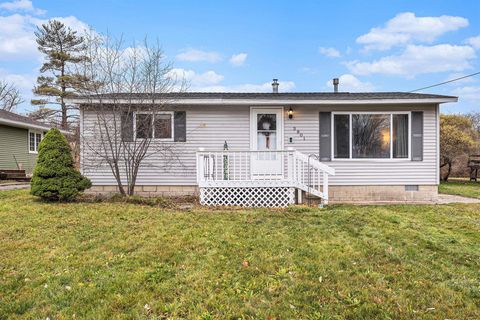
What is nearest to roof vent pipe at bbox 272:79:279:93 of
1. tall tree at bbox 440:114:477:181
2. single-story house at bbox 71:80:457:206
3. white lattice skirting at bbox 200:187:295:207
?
single-story house at bbox 71:80:457:206

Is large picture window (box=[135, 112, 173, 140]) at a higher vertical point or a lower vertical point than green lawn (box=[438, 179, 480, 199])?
higher

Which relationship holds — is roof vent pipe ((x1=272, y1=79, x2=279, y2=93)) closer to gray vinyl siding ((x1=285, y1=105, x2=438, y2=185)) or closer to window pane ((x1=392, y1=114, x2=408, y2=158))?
gray vinyl siding ((x1=285, y1=105, x2=438, y2=185))

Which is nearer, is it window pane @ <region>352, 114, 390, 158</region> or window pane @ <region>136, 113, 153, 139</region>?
window pane @ <region>136, 113, 153, 139</region>

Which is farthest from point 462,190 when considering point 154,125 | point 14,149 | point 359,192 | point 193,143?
point 14,149

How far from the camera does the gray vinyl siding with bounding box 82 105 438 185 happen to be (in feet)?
27.5

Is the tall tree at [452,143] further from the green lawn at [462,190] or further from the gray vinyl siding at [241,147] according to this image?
the gray vinyl siding at [241,147]

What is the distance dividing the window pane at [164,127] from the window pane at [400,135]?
6.17 meters

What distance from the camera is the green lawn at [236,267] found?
2.57 meters

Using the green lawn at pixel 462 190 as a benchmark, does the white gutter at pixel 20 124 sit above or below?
above

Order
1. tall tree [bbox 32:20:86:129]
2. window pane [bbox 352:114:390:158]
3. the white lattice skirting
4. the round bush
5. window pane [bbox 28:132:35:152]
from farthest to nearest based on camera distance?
1. tall tree [bbox 32:20:86:129]
2. window pane [bbox 28:132:35:152]
3. window pane [bbox 352:114:390:158]
4. the white lattice skirting
5. the round bush

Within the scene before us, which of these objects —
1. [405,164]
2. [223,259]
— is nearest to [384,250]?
[223,259]

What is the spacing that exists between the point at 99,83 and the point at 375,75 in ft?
59.5

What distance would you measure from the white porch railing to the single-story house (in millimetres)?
37

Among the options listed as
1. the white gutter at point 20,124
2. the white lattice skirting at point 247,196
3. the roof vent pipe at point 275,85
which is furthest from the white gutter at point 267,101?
the white gutter at point 20,124
